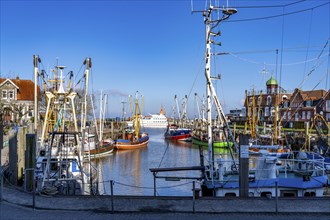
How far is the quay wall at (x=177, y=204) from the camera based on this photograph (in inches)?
486

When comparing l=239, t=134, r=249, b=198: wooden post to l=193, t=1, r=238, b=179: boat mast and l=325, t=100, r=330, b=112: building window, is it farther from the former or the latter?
l=325, t=100, r=330, b=112: building window

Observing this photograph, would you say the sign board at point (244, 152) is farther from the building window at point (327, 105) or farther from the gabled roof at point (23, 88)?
the building window at point (327, 105)

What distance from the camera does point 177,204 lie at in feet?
42.5

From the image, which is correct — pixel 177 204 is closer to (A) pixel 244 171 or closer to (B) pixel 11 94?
(A) pixel 244 171

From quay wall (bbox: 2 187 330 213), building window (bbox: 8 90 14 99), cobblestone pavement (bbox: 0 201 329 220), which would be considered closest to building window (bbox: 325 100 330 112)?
building window (bbox: 8 90 14 99)

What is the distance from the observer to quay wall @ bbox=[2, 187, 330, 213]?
1235 centimetres

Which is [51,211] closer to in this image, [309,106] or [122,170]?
[122,170]

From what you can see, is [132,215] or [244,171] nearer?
[132,215]

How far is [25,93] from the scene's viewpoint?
74375mm

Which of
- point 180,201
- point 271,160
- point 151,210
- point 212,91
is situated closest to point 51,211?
point 151,210

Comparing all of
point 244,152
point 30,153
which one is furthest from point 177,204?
point 30,153

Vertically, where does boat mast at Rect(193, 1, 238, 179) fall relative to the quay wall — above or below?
above

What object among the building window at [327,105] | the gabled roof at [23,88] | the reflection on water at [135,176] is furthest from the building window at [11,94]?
the building window at [327,105]

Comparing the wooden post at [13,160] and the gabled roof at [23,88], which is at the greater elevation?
the gabled roof at [23,88]
